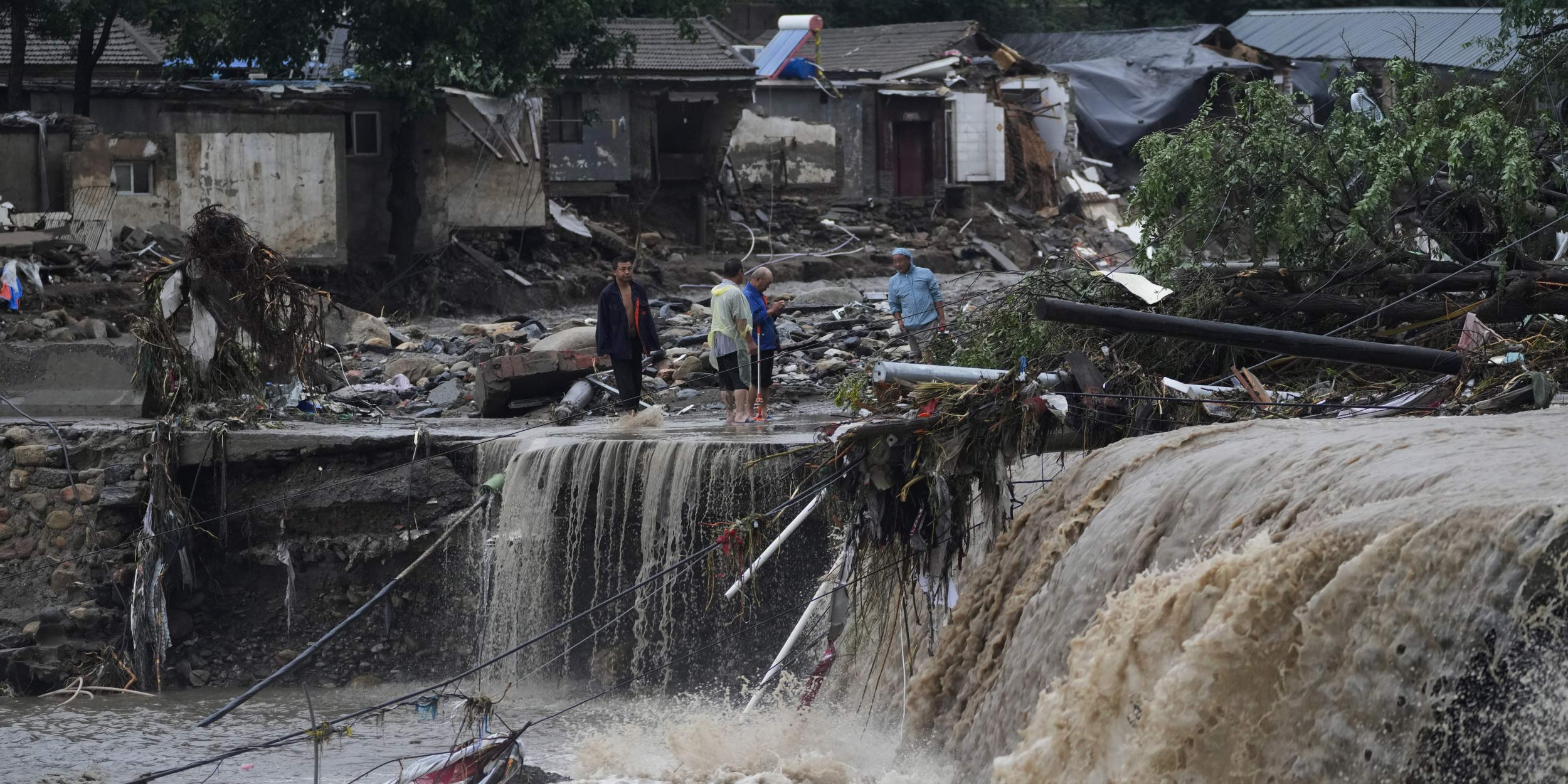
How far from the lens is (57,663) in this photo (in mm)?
12484

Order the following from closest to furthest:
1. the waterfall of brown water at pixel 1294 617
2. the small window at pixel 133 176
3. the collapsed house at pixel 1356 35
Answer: the waterfall of brown water at pixel 1294 617, the small window at pixel 133 176, the collapsed house at pixel 1356 35

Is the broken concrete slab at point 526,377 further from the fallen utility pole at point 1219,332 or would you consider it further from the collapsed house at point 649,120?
the collapsed house at point 649,120

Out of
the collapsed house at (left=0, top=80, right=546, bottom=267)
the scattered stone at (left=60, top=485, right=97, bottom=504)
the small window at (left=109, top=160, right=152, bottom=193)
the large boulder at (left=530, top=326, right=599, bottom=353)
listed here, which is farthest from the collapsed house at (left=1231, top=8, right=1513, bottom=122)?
the scattered stone at (left=60, top=485, right=97, bottom=504)

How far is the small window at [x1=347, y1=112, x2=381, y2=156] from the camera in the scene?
2131cm

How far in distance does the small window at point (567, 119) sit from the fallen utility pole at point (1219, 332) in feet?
58.4

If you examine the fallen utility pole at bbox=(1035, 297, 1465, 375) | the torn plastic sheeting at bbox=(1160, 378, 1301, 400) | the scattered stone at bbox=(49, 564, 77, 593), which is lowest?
the scattered stone at bbox=(49, 564, 77, 593)

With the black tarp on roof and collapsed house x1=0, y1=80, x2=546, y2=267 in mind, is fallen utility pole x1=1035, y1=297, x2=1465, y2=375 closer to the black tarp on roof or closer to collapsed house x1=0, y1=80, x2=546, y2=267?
collapsed house x1=0, y1=80, x2=546, y2=267

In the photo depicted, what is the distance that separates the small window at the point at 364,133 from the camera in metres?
21.3

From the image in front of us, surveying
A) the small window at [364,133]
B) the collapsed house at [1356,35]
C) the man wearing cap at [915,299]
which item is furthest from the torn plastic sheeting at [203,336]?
the collapsed house at [1356,35]

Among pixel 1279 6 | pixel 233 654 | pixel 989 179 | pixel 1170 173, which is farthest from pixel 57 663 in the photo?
pixel 1279 6

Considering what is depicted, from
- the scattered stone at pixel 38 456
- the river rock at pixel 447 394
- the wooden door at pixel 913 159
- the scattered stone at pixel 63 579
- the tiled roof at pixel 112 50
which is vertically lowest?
the scattered stone at pixel 63 579

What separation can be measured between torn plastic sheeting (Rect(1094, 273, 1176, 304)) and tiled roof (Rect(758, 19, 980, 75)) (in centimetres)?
1788

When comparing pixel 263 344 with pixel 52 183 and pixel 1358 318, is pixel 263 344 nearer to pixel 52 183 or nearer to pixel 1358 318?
pixel 52 183

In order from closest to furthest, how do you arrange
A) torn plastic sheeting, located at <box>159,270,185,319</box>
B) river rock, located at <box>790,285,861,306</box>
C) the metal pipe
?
the metal pipe
torn plastic sheeting, located at <box>159,270,185,319</box>
river rock, located at <box>790,285,861,306</box>
